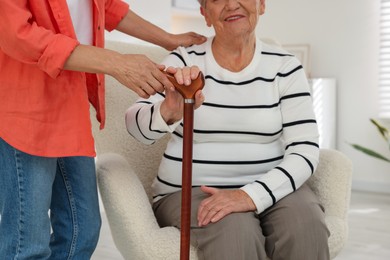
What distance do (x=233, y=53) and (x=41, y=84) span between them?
685 mm

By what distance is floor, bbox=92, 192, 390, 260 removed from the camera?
315 cm

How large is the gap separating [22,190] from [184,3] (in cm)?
350

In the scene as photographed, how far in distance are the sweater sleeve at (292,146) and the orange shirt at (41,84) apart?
495mm

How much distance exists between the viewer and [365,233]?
3619 millimetres

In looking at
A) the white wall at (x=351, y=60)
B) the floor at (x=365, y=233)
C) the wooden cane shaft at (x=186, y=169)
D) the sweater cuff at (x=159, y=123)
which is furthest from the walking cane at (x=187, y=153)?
the white wall at (x=351, y=60)

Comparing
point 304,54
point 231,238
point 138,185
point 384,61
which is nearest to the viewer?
point 231,238

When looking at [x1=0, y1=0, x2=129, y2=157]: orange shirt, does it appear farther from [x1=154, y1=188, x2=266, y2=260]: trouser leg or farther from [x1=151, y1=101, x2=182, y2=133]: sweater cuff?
[x1=154, y1=188, x2=266, y2=260]: trouser leg

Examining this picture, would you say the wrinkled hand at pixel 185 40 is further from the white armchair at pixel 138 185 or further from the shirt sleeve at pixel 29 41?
the shirt sleeve at pixel 29 41

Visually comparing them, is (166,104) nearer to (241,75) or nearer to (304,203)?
(241,75)

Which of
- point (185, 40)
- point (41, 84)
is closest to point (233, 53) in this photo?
point (185, 40)

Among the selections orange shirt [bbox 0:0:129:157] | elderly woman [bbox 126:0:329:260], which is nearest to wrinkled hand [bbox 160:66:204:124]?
elderly woman [bbox 126:0:329:260]

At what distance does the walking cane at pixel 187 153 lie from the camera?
56.4 inches

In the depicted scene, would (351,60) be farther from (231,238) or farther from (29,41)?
(29,41)

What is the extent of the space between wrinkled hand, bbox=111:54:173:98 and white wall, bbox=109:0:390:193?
11.4 ft
